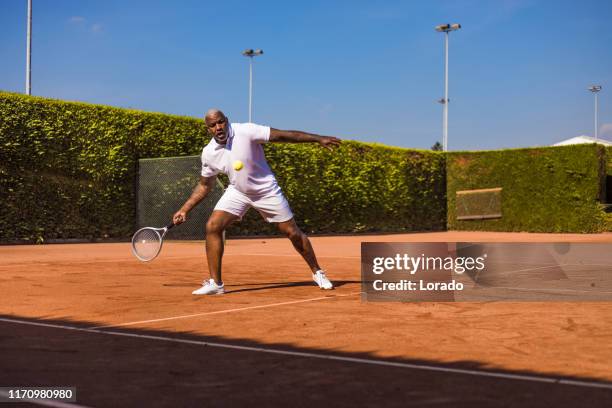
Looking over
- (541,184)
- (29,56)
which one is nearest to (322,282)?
(29,56)

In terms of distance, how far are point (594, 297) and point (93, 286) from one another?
5245 millimetres

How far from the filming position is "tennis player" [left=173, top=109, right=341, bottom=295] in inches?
276

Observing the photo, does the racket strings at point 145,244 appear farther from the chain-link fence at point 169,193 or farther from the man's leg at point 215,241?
the chain-link fence at point 169,193

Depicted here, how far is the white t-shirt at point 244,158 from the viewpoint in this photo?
7.04 meters

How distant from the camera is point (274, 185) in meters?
7.38

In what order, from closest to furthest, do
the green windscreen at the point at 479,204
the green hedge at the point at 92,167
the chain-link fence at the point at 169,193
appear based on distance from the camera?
the green hedge at the point at 92,167
the chain-link fence at the point at 169,193
the green windscreen at the point at 479,204

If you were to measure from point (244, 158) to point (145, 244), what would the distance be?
1.94 meters

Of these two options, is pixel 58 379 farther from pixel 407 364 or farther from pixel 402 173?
pixel 402 173

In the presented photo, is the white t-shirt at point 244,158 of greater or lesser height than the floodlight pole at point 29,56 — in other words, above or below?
below

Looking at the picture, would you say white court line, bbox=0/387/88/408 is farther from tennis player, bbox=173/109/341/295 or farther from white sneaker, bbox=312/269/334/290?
white sneaker, bbox=312/269/334/290

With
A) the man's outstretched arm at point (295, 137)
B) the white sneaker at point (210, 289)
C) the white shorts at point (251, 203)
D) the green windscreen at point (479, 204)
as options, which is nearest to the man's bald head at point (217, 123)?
the man's outstretched arm at point (295, 137)

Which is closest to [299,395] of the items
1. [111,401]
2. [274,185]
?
[111,401]

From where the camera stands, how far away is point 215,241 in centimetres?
721

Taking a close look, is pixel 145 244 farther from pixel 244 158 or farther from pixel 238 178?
pixel 244 158
